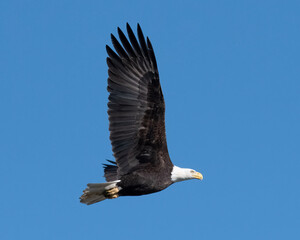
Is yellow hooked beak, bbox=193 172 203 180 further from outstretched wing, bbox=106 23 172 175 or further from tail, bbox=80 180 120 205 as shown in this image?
tail, bbox=80 180 120 205

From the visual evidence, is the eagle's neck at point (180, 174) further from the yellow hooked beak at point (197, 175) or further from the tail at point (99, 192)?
the tail at point (99, 192)

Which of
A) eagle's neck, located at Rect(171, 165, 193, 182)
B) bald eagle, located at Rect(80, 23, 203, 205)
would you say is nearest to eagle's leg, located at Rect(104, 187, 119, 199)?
bald eagle, located at Rect(80, 23, 203, 205)

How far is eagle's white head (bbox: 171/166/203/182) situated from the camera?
14.8m

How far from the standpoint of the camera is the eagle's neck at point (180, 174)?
14739 millimetres

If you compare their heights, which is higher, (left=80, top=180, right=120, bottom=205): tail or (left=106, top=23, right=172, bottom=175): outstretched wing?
(left=106, top=23, right=172, bottom=175): outstretched wing

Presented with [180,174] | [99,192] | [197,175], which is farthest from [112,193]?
[197,175]

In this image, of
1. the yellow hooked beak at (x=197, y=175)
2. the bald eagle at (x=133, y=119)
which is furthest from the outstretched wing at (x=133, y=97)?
the yellow hooked beak at (x=197, y=175)

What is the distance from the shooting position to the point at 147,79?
46.9 feet

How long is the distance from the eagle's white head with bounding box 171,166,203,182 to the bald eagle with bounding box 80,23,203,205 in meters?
0.38

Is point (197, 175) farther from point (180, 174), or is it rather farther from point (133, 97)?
point (133, 97)

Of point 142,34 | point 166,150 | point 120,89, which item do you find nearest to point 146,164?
point 166,150

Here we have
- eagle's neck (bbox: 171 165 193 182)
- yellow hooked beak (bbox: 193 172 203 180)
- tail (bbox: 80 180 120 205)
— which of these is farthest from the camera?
yellow hooked beak (bbox: 193 172 203 180)

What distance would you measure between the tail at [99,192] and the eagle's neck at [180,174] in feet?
4.10

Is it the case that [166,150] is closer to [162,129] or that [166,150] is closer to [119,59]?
[162,129]
